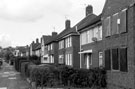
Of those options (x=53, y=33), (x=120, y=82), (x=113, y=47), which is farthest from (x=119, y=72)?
(x=53, y=33)

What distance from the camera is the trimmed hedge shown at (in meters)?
18.1

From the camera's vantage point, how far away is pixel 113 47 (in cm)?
1675

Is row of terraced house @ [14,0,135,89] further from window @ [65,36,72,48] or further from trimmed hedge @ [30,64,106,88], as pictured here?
window @ [65,36,72,48]

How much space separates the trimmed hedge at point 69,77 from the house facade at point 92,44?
3.55 m

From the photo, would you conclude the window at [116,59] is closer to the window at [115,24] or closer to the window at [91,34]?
the window at [115,24]

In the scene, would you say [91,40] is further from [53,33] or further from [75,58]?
[53,33]

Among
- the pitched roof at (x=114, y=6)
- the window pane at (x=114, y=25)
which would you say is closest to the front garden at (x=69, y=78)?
the window pane at (x=114, y=25)

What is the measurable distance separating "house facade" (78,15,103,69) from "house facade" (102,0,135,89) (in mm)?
3963

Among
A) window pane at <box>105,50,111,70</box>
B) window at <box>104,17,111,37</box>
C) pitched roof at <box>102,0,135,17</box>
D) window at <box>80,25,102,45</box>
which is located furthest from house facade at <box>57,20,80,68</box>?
window pane at <box>105,50,111,70</box>

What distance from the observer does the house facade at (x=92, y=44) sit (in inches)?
886

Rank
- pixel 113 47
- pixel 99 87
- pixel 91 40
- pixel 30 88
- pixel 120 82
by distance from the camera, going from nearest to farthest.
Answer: pixel 120 82 < pixel 113 47 < pixel 99 87 < pixel 30 88 < pixel 91 40

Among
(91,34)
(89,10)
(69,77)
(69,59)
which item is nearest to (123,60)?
(69,77)

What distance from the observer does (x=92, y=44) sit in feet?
81.0

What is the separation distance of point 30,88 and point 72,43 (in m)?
13.7
